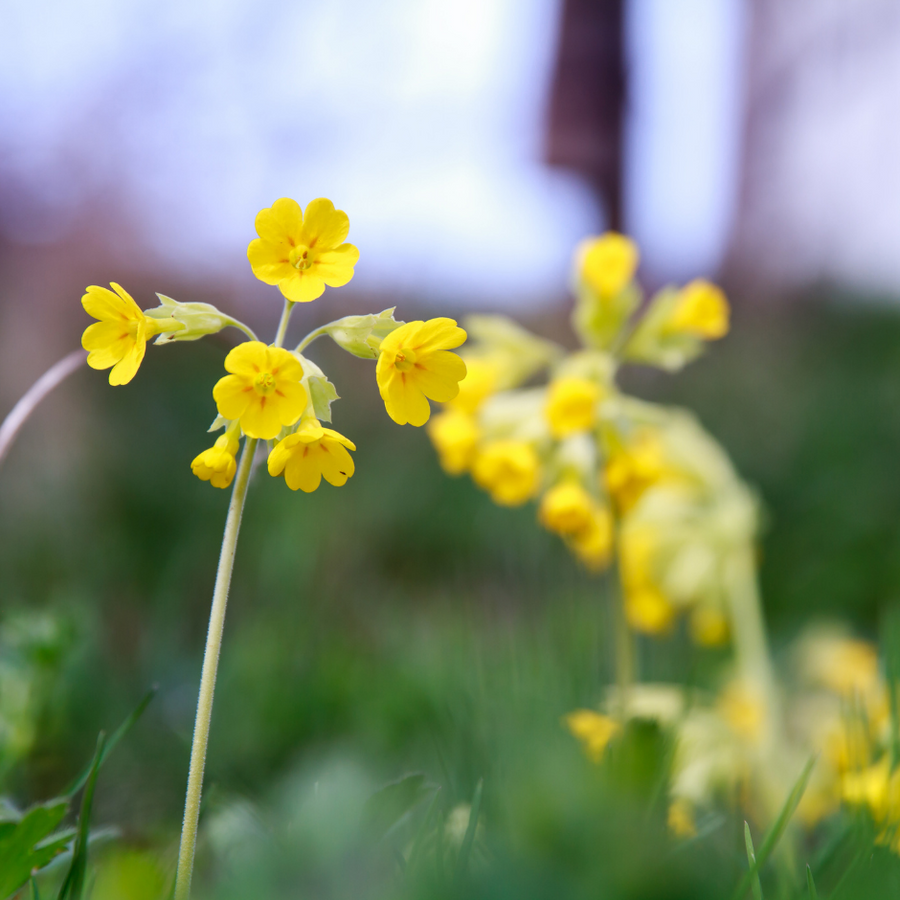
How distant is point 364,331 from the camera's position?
55cm

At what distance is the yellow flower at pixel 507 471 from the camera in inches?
38.0

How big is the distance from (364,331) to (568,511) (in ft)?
1.51

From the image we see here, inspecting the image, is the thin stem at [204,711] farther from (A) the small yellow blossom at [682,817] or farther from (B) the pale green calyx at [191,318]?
(A) the small yellow blossom at [682,817]

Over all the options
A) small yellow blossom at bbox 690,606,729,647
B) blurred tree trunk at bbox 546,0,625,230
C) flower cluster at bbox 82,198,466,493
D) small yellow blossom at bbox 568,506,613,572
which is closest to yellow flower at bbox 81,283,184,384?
flower cluster at bbox 82,198,466,493

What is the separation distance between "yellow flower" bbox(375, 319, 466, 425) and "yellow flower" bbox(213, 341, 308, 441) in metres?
0.06

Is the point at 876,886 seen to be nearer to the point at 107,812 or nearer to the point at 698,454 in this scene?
the point at 107,812

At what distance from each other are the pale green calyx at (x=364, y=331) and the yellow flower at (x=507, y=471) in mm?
434

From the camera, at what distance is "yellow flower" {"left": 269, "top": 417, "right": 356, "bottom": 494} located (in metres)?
0.49

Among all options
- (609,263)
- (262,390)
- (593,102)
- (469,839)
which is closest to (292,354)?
(262,390)

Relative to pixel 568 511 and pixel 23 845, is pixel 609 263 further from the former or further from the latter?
pixel 23 845

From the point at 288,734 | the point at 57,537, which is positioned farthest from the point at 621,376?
the point at 288,734

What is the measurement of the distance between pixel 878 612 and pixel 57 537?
177 centimetres

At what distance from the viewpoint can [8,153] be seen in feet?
9.70

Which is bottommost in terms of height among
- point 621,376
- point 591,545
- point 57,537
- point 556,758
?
point 621,376
